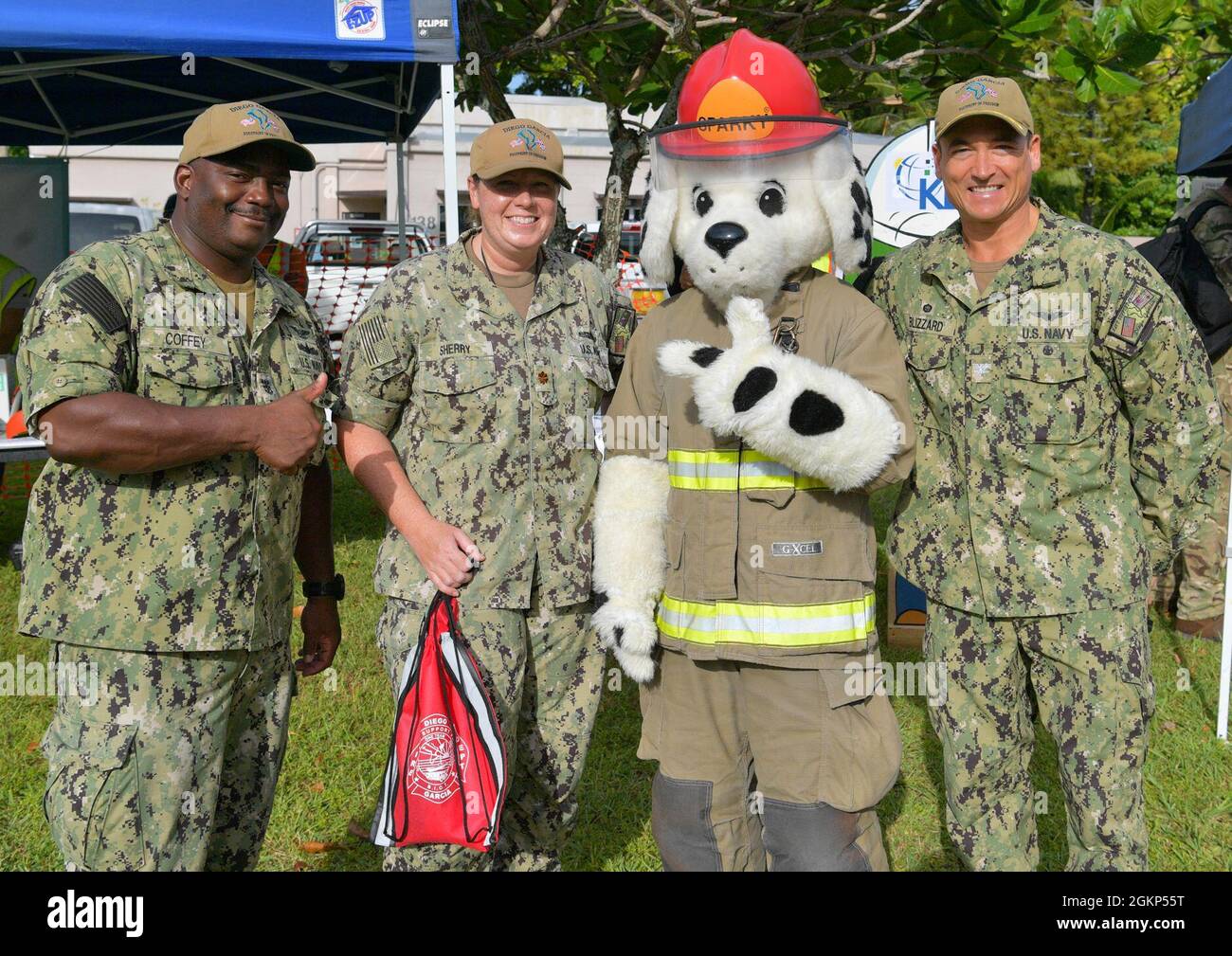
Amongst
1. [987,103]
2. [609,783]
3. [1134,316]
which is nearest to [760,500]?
[1134,316]

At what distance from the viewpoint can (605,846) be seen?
3828 mm

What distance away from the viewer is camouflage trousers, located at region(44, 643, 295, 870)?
2.28 metres

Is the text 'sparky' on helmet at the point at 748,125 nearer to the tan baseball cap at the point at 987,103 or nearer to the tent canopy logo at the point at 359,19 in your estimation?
the tan baseball cap at the point at 987,103

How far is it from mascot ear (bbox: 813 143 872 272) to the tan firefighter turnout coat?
0.25 feet

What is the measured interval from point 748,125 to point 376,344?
1.07m

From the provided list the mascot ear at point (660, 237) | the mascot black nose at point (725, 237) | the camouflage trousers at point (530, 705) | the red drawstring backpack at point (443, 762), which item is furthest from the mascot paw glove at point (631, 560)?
the mascot black nose at point (725, 237)

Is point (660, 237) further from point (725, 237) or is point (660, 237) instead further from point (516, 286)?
point (516, 286)

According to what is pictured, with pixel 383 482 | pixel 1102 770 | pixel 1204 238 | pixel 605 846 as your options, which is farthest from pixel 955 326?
pixel 1204 238

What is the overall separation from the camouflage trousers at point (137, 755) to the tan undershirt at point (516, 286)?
113 centimetres

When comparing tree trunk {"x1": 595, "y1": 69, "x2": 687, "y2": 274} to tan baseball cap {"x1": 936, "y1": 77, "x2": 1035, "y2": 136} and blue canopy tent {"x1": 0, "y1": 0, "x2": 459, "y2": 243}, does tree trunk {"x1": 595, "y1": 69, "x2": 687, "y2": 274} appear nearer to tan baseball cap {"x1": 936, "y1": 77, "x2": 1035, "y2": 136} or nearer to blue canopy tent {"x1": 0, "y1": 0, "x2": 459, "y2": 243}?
blue canopy tent {"x1": 0, "y1": 0, "x2": 459, "y2": 243}

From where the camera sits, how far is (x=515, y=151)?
2686mm

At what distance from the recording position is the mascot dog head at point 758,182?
7.97ft

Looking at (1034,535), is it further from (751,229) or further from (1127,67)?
(1127,67)

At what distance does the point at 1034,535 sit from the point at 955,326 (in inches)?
23.2
